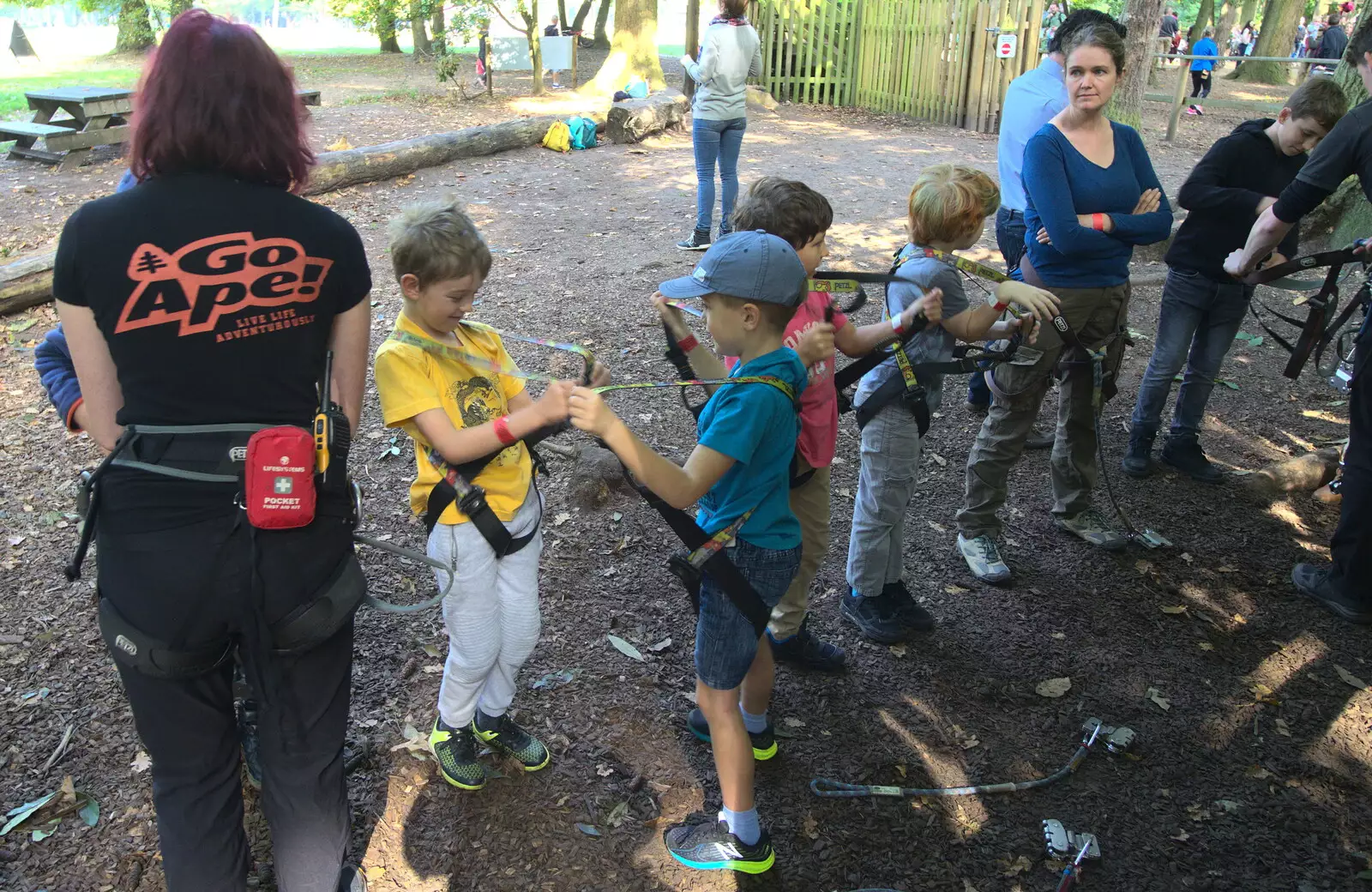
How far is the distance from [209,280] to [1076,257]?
3.45 metres

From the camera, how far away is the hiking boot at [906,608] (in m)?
3.74

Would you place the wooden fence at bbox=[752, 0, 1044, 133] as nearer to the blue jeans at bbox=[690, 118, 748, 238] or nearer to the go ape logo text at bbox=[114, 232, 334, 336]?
the blue jeans at bbox=[690, 118, 748, 238]

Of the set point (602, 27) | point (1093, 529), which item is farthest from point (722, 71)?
point (602, 27)

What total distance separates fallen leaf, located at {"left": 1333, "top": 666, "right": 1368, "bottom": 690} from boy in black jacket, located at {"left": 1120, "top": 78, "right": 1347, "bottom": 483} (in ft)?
5.01

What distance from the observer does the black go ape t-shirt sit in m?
1.77

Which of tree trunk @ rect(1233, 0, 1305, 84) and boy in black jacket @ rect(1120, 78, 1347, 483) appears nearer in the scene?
boy in black jacket @ rect(1120, 78, 1347, 483)

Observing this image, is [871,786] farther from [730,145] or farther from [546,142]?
[546,142]

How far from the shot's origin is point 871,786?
2979mm

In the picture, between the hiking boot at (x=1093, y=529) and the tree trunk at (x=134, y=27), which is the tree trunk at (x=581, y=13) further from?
the hiking boot at (x=1093, y=529)

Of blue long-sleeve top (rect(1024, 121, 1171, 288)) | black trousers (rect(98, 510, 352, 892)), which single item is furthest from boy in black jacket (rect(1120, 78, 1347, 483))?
black trousers (rect(98, 510, 352, 892))

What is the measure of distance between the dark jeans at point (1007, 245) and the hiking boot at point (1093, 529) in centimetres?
94

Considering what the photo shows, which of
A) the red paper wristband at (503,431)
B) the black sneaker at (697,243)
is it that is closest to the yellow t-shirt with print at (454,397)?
the red paper wristband at (503,431)

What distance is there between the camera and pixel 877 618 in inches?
146

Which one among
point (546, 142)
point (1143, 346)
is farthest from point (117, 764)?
point (546, 142)
